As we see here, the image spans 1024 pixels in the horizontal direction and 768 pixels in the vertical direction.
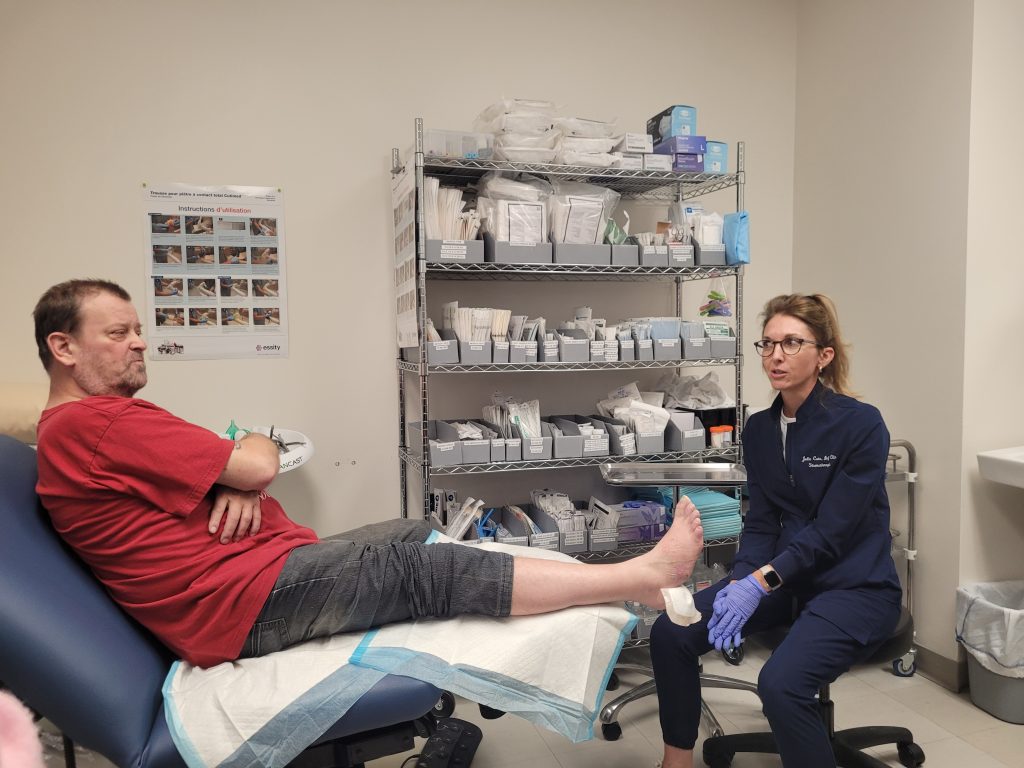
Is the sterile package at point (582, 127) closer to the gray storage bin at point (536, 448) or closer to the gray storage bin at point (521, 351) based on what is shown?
the gray storage bin at point (521, 351)

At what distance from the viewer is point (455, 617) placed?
1555 mm

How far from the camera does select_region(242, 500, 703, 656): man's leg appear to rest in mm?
1484

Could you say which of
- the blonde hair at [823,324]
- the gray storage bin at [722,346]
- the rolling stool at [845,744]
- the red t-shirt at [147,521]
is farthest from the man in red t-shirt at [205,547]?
the gray storage bin at [722,346]

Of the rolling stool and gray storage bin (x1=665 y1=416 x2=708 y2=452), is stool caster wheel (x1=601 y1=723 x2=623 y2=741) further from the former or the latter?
gray storage bin (x1=665 y1=416 x2=708 y2=452)

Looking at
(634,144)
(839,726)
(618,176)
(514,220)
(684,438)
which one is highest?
(634,144)

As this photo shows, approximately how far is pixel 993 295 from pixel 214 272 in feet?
8.87

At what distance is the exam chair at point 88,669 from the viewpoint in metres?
1.16

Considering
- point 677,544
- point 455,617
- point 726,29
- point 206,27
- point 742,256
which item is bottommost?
point 455,617

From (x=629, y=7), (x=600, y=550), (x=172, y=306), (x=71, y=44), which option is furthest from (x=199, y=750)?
(x=629, y=7)

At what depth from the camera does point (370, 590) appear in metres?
1.50

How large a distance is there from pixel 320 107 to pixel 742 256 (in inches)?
64.4

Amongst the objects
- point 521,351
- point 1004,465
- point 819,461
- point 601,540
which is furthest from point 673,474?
point 1004,465

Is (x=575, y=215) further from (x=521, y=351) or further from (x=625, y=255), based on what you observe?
(x=521, y=351)

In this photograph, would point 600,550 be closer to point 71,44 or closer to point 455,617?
point 455,617
